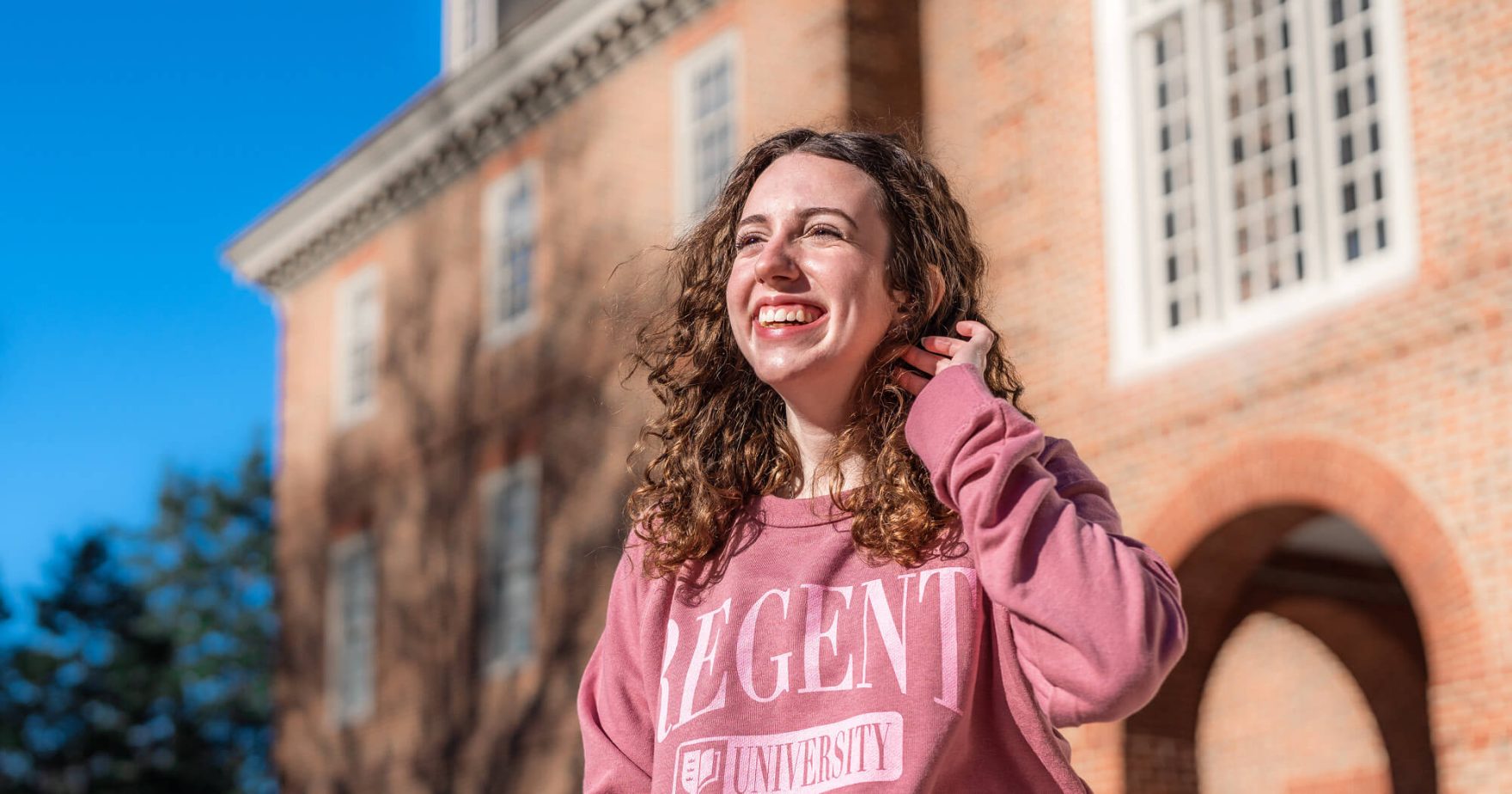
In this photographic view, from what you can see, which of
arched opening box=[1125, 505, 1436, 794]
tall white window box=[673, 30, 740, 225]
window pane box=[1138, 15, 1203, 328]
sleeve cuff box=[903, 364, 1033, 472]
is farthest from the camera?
tall white window box=[673, 30, 740, 225]

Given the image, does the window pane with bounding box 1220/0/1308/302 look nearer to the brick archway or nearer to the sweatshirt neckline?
A: the brick archway

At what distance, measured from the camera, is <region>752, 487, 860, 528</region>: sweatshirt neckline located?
220cm

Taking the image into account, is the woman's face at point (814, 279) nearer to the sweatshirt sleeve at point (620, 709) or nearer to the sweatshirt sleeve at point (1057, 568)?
the sweatshirt sleeve at point (1057, 568)

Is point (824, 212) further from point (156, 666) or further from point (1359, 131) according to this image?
point (156, 666)

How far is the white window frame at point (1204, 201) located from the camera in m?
9.62

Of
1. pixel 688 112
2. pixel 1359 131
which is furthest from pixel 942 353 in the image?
pixel 688 112

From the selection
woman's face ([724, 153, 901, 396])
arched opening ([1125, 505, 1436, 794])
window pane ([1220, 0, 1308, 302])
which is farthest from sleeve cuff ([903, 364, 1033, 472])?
window pane ([1220, 0, 1308, 302])

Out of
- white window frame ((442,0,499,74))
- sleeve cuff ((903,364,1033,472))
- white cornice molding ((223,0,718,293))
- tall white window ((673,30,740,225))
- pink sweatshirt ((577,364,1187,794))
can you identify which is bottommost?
pink sweatshirt ((577,364,1187,794))

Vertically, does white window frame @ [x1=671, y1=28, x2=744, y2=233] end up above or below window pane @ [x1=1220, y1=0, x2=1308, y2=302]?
above

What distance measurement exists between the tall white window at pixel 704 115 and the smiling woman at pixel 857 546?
40.1 ft

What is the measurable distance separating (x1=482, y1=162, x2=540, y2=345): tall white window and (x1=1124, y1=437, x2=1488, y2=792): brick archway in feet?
27.3

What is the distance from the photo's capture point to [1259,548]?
10.7 meters

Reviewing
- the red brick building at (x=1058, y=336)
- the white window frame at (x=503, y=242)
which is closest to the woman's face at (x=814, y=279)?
the red brick building at (x=1058, y=336)

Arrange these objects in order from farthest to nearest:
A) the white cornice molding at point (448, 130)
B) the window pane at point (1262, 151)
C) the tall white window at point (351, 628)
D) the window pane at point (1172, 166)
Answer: the tall white window at point (351, 628) < the white cornice molding at point (448, 130) < the window pane at point (1172, 166) < the window pane at point (1262, 151)
